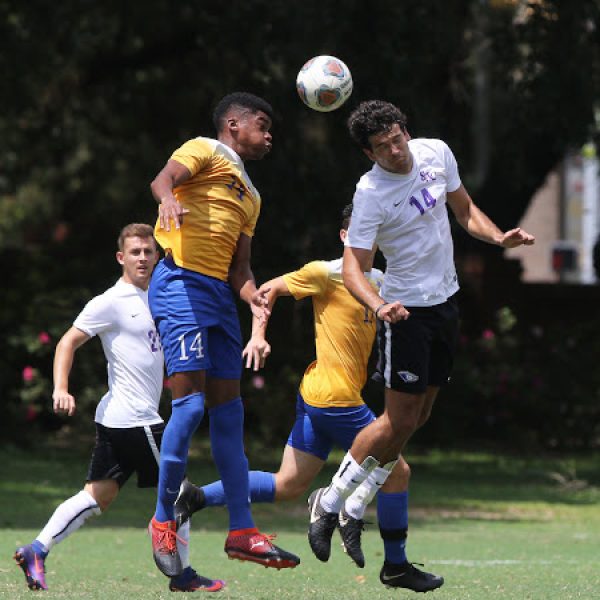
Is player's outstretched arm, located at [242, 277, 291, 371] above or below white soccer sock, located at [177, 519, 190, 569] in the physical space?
above

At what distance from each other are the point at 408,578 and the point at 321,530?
0.54 metres

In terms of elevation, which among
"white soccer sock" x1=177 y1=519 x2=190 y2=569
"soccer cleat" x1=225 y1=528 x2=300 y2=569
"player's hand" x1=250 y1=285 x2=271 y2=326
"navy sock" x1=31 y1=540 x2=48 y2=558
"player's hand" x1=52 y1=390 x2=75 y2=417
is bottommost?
"navy sock" x1=31 y1=540 x2=48 y2=558

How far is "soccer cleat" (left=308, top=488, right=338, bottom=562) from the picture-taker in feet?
26.9

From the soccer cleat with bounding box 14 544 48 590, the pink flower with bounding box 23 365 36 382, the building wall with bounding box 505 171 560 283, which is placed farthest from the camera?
the building wall with bounding box 505 171 560 283

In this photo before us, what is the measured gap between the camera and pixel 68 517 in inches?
336

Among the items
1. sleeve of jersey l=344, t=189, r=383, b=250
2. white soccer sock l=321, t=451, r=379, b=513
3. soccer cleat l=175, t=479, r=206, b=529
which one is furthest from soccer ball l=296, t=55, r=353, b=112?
soccer cleat l=175, t=479, r=206, b=529

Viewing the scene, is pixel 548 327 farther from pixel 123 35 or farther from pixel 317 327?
pixel 317 327

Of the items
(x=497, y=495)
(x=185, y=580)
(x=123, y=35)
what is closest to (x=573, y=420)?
(x=497, y=495)

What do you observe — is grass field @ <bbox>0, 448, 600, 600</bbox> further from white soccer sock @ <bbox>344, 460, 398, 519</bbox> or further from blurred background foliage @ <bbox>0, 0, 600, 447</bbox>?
blurred background foliage @ <bbox>0, 0, 600, 447</bbox>

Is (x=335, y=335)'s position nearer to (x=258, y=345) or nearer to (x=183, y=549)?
(x=258, y=345)

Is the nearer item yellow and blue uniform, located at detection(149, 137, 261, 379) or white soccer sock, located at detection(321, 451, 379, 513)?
yellow and blue uniform, located at detection(149, 137, 261, 379)

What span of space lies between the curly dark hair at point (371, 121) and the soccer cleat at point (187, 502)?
2.12 metres

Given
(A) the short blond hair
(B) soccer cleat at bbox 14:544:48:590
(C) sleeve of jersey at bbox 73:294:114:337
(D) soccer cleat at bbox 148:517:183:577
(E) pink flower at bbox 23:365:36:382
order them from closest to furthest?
(D) soccer cleat at bbox 148:517:183:577 → (B) soccer cleat at bbox 14:544:48:590 → (C) sleeve of jersey at bbox 73:294:114:337 → (A) the short blond hair → (E) pink flower at bbox 23:365:36:382

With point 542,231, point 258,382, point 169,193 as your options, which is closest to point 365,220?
point 169,193
